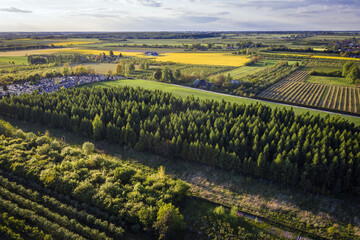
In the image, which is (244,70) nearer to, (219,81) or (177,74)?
(219,81)

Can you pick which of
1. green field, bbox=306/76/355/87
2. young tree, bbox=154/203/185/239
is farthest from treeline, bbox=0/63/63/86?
green field, bbox=306/76/355/87

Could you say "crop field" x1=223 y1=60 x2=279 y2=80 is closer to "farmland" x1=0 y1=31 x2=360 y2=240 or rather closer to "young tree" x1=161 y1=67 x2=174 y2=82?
"young tree" x1=161 y1=67 x2=174 y2=82

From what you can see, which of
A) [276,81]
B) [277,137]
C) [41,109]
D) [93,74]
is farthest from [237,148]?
[93,74]

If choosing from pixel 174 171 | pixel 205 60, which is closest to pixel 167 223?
pixel 174 171

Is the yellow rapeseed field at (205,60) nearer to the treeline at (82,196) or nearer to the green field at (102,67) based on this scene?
the green field at (102,67)

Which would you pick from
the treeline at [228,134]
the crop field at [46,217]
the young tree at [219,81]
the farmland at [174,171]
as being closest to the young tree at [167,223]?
the farmland at [174,171]

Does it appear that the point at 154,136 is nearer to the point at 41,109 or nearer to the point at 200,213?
the point at 200,213

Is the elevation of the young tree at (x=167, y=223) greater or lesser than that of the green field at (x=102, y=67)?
lesser
